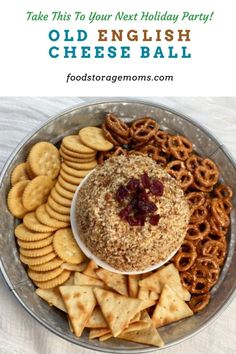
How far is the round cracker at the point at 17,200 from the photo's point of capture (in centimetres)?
252

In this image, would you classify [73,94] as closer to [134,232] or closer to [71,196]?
[71,196]

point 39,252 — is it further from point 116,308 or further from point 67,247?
point 116,308

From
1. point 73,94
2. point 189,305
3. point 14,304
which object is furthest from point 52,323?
point 73,94

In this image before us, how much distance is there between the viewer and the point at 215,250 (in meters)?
2.53

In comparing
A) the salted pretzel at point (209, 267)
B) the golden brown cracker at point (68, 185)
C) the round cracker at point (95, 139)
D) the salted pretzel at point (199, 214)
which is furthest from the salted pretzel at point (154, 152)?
the salted pretzel at point (209, 267)

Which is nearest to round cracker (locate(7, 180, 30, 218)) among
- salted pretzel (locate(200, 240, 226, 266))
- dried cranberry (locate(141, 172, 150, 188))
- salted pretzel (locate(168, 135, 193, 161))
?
dried cranberry (locate(141, 172, 150, 188))

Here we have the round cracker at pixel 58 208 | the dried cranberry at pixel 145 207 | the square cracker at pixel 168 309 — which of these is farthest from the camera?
the round cracker at pixel 58 208

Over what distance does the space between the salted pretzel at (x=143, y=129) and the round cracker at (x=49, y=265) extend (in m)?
0.66

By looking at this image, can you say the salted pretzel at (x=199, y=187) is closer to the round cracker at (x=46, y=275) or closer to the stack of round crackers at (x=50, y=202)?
the stack of round crackers at (x=50, y=202)

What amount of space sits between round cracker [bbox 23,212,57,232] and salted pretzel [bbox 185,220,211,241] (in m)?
0.59

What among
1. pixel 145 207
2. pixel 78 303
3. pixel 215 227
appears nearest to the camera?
pixel 145 207

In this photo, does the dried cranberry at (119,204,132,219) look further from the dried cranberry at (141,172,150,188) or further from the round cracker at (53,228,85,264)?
the round cracker at (53,228,85,264)

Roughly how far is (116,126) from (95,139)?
0.12m

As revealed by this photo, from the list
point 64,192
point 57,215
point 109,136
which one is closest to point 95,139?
point 109,136
